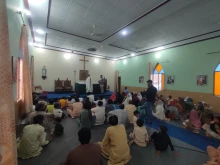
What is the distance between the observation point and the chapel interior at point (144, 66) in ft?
6.54

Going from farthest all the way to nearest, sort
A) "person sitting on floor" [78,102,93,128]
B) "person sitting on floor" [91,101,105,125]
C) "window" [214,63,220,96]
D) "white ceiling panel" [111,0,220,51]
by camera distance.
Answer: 1. "window" [214,63,220,96]
2. "person sitting on floor" [91,101,105,125]
3. "white ceiling panel" [111,0,220,51]
4. "person sitting on floor" [78,102,93,128]

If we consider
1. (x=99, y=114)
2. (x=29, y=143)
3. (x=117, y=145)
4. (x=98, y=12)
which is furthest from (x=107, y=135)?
(x=98, y=12)

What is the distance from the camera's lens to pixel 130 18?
153 inches

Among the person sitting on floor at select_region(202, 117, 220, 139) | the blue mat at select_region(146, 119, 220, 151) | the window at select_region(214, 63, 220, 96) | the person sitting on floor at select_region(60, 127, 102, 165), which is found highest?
the window at select_region(214, 63, 220, 96)

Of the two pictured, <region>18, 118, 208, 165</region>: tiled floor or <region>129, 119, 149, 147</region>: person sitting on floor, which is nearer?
<region>18, 118, 208, 165</region>: tiled floor

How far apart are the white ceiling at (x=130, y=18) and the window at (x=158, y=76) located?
2426mm

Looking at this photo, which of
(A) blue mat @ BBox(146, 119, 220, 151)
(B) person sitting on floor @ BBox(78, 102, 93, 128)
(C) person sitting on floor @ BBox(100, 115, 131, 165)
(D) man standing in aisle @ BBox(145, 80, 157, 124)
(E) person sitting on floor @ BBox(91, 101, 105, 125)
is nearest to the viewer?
(C) person sitting on floor @ BBox(100, 115, 131, 165)

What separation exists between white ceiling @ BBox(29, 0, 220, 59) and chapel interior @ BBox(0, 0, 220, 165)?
3cm

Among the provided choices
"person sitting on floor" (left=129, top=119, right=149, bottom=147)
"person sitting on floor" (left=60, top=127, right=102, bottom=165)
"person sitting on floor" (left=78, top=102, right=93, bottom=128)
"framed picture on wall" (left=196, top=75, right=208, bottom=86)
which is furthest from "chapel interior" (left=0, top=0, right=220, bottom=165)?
"person sitting on floor" (left=60, top=127, right=102, bottom=165)

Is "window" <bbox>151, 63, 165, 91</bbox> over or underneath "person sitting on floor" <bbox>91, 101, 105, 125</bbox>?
over

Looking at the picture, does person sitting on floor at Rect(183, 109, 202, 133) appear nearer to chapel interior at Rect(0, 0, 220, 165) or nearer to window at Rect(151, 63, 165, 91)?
chapel interior at Rect(0, 0, 220, 165)

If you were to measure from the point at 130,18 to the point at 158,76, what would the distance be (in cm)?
504

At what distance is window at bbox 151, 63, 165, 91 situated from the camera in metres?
7.39

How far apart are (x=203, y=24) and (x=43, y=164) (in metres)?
6.44
